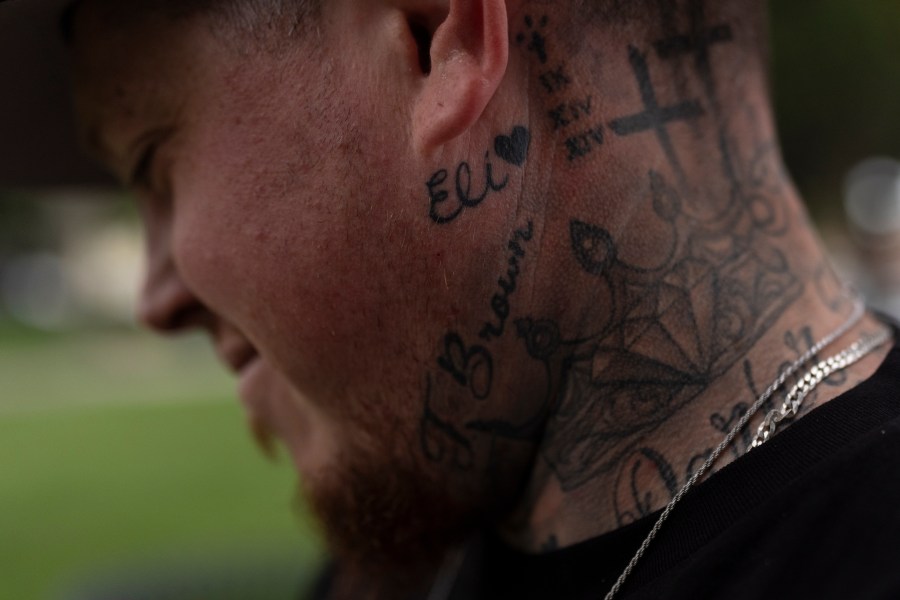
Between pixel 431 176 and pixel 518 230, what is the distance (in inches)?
6.7

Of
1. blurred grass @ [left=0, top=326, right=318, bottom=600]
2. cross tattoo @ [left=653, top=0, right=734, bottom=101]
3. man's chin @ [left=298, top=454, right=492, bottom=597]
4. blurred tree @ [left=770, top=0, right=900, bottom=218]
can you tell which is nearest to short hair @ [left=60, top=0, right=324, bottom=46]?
cross tattoo @ [left=653, top=0, right=734, bottom=101]

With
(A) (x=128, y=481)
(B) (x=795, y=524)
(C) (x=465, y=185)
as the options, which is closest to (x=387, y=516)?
(C) (x=465, y=185)

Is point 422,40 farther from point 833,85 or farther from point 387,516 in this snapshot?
point 833,85

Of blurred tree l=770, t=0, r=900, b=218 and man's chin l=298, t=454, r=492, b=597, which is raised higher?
man's chin l=298, t=454, r=492, b=597

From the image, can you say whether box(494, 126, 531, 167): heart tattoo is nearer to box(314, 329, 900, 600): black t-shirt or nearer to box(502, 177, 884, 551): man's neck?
box(502, 177, 884, 551): man's neck

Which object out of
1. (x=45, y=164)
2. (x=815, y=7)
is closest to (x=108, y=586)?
(x=45, y=164)

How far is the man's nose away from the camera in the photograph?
207cm

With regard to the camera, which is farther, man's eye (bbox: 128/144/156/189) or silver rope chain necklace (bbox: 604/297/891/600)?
man's eye (bbox: 128/144/156/189)

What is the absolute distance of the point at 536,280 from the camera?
1.63m

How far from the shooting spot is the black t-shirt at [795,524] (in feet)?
4.16

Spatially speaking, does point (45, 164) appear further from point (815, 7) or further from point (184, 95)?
point (815, 7)

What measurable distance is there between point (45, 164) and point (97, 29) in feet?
2.90

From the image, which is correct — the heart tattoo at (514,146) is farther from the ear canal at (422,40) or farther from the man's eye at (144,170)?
the man's eye at (144,170)

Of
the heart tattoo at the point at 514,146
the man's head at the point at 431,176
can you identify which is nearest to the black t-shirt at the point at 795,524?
the man's head at the point at 431,176
